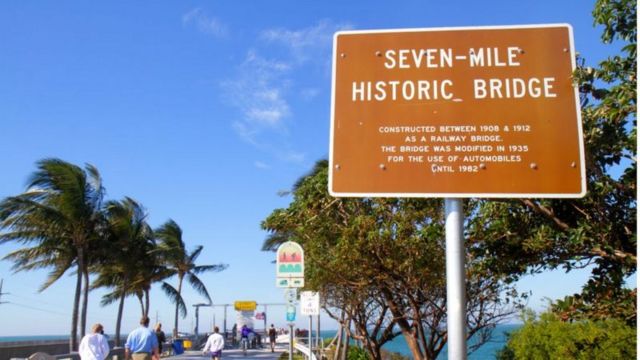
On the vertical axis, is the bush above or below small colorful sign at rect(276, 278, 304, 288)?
below

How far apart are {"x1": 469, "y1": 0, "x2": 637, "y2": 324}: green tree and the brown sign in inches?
74.6

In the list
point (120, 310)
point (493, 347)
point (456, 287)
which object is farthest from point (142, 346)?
point (493, 347)

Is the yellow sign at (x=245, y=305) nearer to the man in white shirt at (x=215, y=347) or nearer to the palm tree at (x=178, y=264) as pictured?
the palm tree at (x=178, y=264)

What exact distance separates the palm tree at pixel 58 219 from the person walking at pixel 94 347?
41.2 feet

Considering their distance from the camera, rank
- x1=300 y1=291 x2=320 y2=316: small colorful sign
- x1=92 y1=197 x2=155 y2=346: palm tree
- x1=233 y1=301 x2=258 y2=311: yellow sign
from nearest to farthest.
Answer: x1=300 y1=291 x2=320 y2=316: small colorful sign
x1=92 y1=197 x2=155 y2=346: palm tree
x1=233 y1=301 x2=258 y2=311: yellow sign

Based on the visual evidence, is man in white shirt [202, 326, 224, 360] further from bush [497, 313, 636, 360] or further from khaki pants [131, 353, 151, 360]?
bush [497, 313, 636, 360]

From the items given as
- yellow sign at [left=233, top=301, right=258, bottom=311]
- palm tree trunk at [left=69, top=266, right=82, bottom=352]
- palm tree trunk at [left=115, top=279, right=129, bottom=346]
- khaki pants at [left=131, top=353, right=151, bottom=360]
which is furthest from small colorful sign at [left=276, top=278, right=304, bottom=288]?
yellow sign at [left=233, top=301, right=258, bottom=311]

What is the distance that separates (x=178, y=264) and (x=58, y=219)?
1620cm

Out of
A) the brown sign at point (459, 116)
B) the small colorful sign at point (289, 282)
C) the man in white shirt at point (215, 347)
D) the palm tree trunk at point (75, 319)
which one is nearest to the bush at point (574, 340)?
the small colorful sign at point (289, 282)

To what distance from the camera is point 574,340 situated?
9594 mm

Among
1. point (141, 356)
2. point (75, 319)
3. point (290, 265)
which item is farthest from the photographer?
point (75, 319)

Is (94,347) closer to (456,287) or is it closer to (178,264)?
(456,287)

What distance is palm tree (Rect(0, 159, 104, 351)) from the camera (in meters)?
23.2

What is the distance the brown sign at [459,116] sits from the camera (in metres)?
3.12
